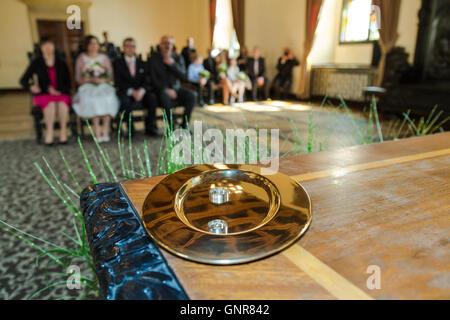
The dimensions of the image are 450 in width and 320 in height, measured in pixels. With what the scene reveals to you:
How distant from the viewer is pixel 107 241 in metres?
0.54

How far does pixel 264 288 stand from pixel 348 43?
757cm

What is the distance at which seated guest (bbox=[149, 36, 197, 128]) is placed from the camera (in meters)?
4.17

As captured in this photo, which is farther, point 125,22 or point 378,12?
point 125,22

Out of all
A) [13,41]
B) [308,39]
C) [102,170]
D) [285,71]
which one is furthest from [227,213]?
[13,41]

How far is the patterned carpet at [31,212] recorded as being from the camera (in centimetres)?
135

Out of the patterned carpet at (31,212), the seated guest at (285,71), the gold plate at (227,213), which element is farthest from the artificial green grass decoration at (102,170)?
the seated guest at (285,71)

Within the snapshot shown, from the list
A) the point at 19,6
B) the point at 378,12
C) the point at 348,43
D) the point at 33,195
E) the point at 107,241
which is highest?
the point at 19,6

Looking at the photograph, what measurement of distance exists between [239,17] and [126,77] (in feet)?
20.5

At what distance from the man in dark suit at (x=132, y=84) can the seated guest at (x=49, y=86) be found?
61cm

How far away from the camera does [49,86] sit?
3.69m

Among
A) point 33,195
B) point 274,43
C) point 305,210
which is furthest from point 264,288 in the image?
point 274,43

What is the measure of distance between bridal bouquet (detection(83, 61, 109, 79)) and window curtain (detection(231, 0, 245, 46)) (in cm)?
627

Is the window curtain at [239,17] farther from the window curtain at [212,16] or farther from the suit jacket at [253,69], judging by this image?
the suit jacket at [253,69]
